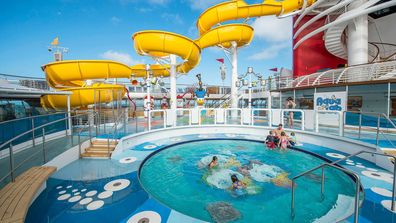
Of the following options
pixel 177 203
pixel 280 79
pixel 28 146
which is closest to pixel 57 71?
pixel 28 146

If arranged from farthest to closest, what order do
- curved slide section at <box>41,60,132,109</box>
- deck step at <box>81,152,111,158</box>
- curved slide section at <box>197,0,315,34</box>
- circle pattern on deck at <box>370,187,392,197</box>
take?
1. curved slide section at <box>197,0,315,34</box>
2. curved slide section at <box>41,60,132,109</box>
3. deck step at <box>81,152,111,158</box>
4. circle pattern on deck at <box>370,187,392,197</box>

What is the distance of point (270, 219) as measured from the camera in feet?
9.91

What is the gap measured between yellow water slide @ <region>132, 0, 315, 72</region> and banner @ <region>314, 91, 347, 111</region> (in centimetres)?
599

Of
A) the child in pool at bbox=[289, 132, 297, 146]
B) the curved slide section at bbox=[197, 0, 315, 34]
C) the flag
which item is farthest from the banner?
the flag

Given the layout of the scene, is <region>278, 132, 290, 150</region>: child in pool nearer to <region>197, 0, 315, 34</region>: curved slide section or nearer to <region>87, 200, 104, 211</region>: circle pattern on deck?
<region>87, 200, 104, 211</region>: circle pattern on deck

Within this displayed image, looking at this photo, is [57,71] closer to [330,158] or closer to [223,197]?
[223,197]

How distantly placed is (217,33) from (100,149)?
9.40 metres

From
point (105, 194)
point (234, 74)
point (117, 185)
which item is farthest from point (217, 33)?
point (105, 194)

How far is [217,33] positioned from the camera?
10.9m

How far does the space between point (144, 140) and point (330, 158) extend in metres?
7.16

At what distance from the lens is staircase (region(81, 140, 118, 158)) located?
546cm

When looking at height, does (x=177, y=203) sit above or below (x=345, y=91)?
below

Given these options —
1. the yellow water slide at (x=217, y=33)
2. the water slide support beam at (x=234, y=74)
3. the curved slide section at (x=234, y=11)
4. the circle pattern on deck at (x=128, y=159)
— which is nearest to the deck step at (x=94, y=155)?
the circle pattern on deck at (x=128, y=159)

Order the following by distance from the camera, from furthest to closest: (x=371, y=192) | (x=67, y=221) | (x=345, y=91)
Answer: (x=345, y=91), (x=371, y=192), (x=67, y=221)
